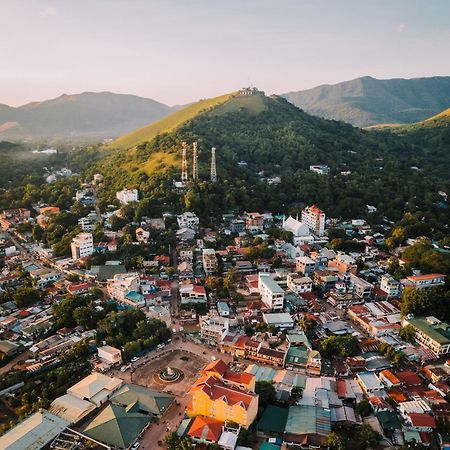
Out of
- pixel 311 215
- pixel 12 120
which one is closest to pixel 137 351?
pixel 311 215

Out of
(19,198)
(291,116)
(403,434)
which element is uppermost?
(291,116)

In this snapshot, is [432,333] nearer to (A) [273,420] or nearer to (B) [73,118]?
(A) [273,420]

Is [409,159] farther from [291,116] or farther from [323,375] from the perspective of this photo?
[323,375]

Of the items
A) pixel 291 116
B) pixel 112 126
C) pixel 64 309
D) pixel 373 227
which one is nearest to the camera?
pixel 64 309

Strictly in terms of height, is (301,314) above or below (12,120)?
below

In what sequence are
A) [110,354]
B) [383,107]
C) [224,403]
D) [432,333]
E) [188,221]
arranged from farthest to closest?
[383,107]
[188,221]
[432,333]
[110,354]
[224,403]

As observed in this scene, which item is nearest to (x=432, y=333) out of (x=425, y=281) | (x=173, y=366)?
(x=425, y=281)
